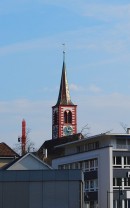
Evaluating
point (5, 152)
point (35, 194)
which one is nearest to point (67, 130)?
point (5, 152)

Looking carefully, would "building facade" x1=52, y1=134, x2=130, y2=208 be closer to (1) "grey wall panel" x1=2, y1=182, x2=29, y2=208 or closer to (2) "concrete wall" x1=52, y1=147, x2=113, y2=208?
(2) "concrete wall" x1=52, y1=147, x2=113, y2=208

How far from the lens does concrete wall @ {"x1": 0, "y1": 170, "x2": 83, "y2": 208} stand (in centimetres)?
5603

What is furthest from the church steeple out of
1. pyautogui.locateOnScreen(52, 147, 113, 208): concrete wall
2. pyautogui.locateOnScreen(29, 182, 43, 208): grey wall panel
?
pyautogui.locateOnScreen(29, 182, 43, 208): grey wall panel

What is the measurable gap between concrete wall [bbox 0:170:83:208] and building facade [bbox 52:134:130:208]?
973 inches

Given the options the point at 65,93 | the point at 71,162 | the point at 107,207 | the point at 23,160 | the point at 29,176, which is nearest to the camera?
the point at 29,176

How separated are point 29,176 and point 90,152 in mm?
33826

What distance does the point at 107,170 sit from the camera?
85062 millimetres

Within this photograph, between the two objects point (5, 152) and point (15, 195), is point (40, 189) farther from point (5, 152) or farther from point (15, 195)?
point (5, 152)

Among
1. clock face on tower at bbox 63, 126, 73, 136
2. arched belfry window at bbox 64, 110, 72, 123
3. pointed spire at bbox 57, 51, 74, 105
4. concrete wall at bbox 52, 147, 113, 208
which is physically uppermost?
pointed spire at bbox 57, 51, 74, 105

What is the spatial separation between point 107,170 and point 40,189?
29397mm

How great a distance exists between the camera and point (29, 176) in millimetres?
56438

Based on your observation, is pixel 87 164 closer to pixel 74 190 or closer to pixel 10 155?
pixel 10 155

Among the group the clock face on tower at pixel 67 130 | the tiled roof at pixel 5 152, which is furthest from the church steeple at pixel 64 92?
the tiled roof at pixel 5 152

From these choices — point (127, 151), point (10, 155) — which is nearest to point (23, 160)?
point (10, 155)
